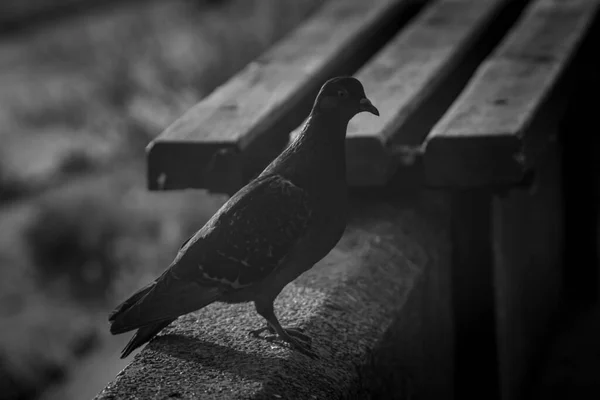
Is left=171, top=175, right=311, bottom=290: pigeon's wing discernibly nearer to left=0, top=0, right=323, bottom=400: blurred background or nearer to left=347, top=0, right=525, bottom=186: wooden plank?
left=347, top=0, right=525, bottom=186: wooden plank

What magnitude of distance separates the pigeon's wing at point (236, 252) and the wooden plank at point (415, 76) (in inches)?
26.0

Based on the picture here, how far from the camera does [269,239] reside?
2.23 metres

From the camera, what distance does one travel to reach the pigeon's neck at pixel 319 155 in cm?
227

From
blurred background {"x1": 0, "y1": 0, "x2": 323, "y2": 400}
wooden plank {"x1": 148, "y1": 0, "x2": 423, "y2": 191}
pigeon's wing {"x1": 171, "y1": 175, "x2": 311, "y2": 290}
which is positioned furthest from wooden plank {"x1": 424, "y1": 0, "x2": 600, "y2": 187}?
blurred background {"x1": 0, "y1": 0, "x2": 323, "y2": 400}

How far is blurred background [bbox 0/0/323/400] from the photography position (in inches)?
195

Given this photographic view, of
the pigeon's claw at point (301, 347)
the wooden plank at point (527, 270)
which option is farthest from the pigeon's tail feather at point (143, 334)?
the wooden plank at point (527, 270)

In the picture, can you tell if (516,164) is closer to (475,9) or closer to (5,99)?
(475,9)

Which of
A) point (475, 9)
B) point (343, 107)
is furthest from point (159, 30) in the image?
point (343, 107)

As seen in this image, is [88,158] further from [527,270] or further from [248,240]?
[248,240]

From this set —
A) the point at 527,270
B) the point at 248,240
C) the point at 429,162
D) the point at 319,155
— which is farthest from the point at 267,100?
the point at 527,270

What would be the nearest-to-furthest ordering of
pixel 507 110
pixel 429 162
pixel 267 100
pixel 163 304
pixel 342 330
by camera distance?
pixel 163 304 → pixel 342 330 → pixel 429 162 → pixel 507 110 → pixel 267 100

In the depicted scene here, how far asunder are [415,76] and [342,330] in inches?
47.7

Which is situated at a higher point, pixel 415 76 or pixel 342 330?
pixel 415 76

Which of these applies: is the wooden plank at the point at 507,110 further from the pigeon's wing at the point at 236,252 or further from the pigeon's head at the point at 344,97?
the pigeon's wing at the point at 236,252
